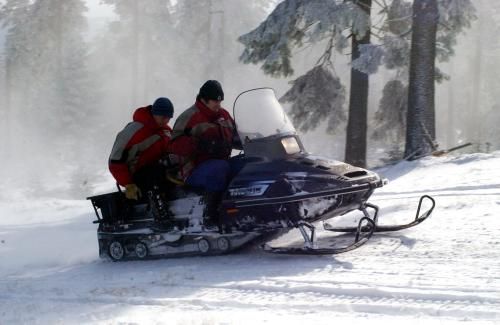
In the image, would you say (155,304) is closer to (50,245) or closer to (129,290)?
(129,290)

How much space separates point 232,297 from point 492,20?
3779cm

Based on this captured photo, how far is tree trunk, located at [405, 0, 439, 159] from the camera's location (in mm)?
11844

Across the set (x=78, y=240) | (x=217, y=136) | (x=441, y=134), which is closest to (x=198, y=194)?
(x=217, y=136)

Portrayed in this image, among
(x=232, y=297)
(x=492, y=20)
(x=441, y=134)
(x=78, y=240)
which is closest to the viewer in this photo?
(x=232, y=297)

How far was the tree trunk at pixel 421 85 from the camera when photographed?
38.9ft

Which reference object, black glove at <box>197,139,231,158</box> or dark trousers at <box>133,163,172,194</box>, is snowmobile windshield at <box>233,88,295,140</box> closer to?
black glove at <box>197,139,231,158</box>

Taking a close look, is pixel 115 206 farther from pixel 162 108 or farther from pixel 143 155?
pixel 162 108

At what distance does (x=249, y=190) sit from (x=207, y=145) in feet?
2.69

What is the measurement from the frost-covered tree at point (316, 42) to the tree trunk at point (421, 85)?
1.27 m

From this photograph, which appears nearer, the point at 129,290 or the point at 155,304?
the point at 155,304

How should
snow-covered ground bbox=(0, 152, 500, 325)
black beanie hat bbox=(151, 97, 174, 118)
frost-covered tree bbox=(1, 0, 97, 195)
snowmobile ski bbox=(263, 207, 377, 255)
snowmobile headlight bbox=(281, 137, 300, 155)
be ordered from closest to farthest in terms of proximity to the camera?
1. snow-covered ground bbox=(0, 152, 500, 325)
2. snowmobile ski bbox=(263, 207, 377, 255)
3. snowmobile headlight bbox=(281, 137, 300, 155)
4. black beanie hat bbox=(151, 97, 174, 118)
5. frost-covered tree bbox=(1, 0, 97, 195)

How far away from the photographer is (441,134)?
143 feet

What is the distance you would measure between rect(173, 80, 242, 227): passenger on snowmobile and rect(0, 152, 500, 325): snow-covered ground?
0.80m

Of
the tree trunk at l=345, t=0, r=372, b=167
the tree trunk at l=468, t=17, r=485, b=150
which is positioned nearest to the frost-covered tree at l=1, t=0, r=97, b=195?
the tree trunk at l=468, t=17, r=485, b=150
